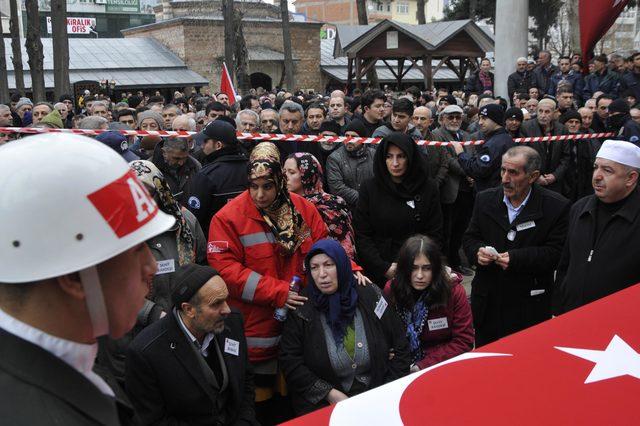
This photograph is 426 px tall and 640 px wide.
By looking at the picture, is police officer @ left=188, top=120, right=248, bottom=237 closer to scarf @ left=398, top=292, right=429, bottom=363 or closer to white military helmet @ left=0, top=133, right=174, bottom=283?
scarf @ left=398, top=292, right=429, bottom=363

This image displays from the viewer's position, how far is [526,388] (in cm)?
191

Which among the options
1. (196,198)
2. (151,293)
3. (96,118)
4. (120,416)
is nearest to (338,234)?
(196,198)

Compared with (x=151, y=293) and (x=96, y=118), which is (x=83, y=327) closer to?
(x=151, y=293)

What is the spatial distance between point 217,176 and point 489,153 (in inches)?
124

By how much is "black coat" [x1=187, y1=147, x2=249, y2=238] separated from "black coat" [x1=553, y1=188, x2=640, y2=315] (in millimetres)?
2453

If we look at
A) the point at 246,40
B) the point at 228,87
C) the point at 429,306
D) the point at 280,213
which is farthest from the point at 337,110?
the point at 246,40

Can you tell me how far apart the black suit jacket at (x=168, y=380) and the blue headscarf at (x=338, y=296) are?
0.78 m

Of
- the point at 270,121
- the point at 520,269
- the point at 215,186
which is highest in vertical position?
the point at 270,121

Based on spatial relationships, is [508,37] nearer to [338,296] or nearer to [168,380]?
[338,296]

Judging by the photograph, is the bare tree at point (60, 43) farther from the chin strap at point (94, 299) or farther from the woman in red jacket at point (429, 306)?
the chin strap at point (94, 299)

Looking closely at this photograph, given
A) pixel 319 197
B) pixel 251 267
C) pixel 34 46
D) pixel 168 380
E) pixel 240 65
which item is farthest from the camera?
pixel 240 65

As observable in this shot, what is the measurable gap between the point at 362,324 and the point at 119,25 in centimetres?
7784

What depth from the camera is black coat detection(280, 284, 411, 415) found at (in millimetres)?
3697

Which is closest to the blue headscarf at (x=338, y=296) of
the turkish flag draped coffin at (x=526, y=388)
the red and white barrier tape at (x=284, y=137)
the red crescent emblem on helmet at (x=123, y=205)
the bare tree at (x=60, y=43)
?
the turkish flag draped coffin at (x=526, y=388)
